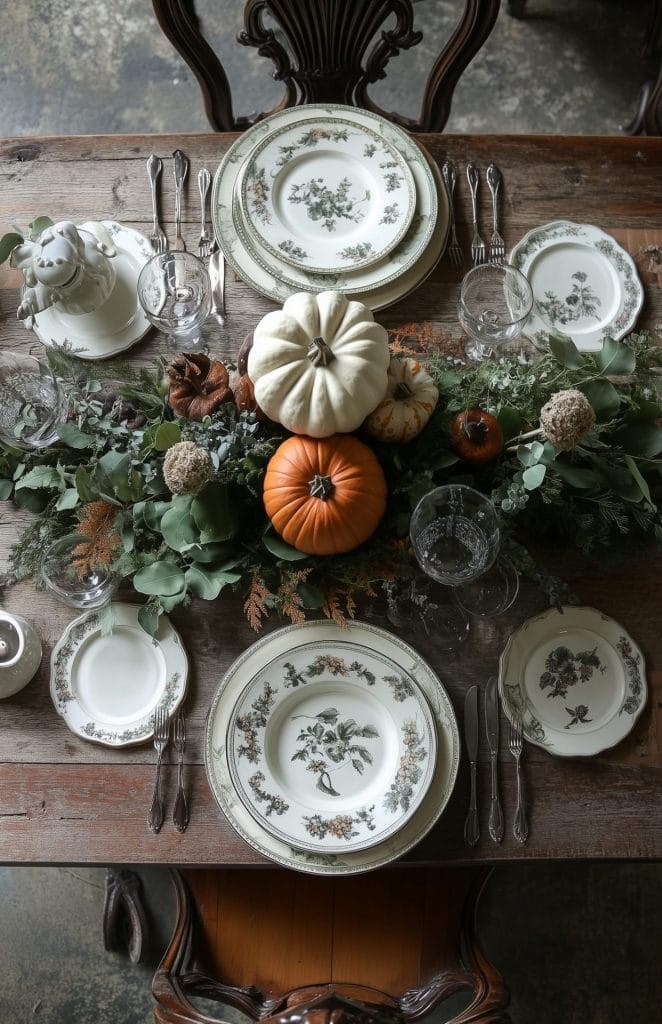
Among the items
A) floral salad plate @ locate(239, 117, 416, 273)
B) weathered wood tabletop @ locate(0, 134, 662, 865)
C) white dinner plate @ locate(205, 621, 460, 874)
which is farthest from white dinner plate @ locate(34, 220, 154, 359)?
white dinner plate @ locate(205, 621, 460, 874)

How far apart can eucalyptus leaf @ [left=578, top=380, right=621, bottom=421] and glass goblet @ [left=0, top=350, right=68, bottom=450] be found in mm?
829

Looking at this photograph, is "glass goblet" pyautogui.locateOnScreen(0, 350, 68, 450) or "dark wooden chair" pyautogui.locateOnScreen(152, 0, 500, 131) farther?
"dark wooden chair" pyautogui.locateOnScreen(152, 0, 500, 131)

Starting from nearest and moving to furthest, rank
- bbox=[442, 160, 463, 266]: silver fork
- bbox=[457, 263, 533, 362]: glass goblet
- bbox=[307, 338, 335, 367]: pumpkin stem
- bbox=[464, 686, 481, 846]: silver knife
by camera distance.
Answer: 1. bbox=[307, 338, 335, 367]: pumpkin stem
2. bbox=[464, 686, 481, 846]: silver knife
3. bbox=[457, 263, 533, 362]: glass goblet
4. bbox=[442, 160, 463, 266]: silver fork

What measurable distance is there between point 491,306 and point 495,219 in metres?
0.19

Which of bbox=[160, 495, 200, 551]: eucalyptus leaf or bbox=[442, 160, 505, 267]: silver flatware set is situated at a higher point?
bbox=[442, 160, 505, 267]: silver flatware set

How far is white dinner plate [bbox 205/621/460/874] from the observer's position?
1.19 meters

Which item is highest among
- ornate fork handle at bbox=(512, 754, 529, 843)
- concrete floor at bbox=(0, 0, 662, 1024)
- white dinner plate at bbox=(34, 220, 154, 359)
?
concrete floor at bbox=(0, 0, 662, 1024)

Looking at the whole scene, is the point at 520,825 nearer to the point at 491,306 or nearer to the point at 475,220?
the point at 491,306

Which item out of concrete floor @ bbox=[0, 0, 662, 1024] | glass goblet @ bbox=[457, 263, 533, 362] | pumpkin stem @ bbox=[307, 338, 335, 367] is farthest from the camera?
concrete floor @ bbox=[0, 0, 662, 1024]

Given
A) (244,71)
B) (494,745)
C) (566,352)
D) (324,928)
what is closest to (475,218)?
(566,352)

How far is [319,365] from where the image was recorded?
1126 mm

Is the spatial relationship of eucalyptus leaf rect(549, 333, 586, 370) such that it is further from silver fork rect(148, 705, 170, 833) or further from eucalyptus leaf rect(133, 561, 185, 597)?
silver fork rect(148, 705, 170, 833)

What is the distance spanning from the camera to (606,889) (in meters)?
2.05

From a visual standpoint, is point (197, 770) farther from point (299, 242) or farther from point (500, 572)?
point (299, 242)
